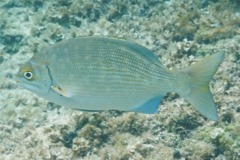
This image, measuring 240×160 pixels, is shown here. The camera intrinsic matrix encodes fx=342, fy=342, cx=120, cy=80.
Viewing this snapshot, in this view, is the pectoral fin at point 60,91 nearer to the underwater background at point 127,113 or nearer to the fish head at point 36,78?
the fish head at point 36,78

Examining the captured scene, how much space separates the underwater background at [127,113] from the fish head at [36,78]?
155 cm

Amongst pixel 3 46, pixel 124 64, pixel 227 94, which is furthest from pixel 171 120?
pixel 3 46

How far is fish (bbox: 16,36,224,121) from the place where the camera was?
2658 millimetres

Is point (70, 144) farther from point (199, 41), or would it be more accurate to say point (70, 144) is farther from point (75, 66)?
point (199, 41)

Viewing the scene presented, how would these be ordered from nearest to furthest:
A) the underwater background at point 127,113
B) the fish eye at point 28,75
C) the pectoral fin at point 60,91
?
1. the pectoral fin at point 60,91
2. the fish eye at point 28,75
3. the underwater background at point 127,113

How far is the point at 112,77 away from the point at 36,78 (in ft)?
2.01

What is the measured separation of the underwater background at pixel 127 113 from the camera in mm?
3932

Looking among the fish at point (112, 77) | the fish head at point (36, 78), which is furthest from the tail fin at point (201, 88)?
the fish head at point (36, 78)

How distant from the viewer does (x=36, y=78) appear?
9.00ft

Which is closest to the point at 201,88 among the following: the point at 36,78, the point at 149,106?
the point at 149,106

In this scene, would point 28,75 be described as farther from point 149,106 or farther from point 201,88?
point 201,88

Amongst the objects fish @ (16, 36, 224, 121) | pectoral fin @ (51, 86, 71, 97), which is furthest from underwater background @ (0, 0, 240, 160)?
pectoral fin @ (51, 86, 71, 97)

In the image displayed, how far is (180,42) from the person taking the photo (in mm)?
5367

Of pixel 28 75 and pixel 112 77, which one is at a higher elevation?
pixel 112 77
